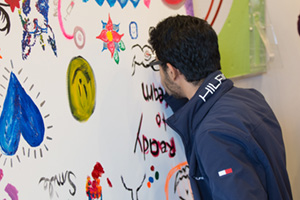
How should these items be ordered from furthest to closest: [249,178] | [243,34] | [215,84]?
1. [243,34]
2. [215,84]
3. [249,178]

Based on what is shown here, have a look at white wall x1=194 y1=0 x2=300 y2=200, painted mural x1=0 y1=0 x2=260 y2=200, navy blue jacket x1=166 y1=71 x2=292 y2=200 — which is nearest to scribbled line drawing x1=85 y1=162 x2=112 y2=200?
painted mural x1=0 y1=0 x2=260 y2=200

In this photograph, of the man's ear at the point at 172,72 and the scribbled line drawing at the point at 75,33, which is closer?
the scribbled line drawing at the point at 75,33

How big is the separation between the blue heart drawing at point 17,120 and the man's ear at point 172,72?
1.23 feet

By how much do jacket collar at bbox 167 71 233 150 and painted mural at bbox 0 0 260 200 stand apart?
8 centimetres

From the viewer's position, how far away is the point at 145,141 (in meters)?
0.91

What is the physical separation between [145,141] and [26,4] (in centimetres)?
44

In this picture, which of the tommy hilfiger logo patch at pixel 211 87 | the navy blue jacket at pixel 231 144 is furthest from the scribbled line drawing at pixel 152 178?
the tommy hilfiger logo patch at pixel 211 87

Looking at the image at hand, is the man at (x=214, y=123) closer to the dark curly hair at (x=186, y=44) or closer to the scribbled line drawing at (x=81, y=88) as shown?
the dark curly hair at (x=186, y=44)

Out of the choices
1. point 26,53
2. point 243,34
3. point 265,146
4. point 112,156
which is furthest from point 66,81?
point 243,34

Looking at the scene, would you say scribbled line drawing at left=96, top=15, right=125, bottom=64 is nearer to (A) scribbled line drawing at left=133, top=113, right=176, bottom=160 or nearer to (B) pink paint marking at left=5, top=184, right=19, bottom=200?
(A) scribbled line drawing at left=133, top=113, right=176, bottom=160

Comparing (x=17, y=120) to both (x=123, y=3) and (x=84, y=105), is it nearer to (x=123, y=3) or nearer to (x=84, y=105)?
(x=84, y=105)

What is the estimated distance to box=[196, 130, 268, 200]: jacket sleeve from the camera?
0.71 metres

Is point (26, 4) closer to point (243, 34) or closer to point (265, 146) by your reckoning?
point (265, 146)

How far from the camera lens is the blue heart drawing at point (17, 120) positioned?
0.62 meters
